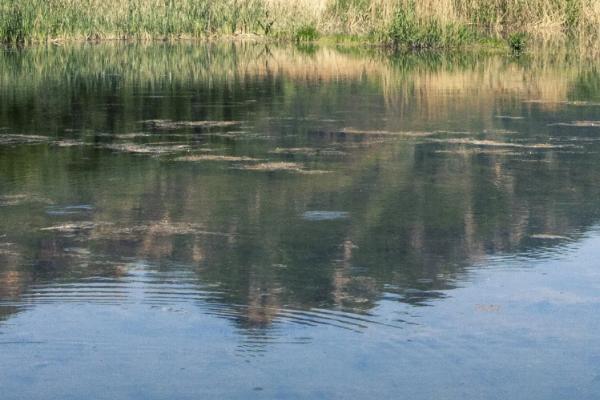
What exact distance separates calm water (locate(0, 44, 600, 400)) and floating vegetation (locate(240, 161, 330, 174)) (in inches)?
0.8

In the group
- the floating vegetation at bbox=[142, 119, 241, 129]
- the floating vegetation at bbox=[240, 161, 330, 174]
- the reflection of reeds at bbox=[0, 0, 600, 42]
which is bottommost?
the floating vegetation at bbox=[240, 161, 330, 174]

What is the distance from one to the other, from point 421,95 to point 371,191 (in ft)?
21.3

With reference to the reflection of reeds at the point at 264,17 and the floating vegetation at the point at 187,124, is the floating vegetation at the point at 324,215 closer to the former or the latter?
the floating vegetation at the point at 187,124

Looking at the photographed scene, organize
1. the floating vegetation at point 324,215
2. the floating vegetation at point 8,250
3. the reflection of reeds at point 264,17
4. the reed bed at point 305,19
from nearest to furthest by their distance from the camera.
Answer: the floating vegetation at point 8,250 → the floating vegetation at point 324,215 → the reed bed at point 305,19 → the reflection of reeds at point 264,17

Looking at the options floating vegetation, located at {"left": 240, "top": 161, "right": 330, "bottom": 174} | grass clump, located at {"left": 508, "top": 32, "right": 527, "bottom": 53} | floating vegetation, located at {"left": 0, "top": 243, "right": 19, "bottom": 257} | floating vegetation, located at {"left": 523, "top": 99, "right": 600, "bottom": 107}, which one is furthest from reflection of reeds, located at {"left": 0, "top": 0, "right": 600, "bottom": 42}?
floating vegetation, located at {"left": 0, "top": 243, "right": 19, "bottom": 257}

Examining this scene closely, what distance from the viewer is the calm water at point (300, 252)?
4.54 metres

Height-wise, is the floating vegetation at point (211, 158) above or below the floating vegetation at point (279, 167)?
above

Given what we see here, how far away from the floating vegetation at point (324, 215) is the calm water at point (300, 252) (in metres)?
0.02

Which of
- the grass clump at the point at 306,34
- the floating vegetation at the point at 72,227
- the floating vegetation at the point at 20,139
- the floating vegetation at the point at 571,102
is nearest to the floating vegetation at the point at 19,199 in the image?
the floating vegetation at the point at 72,227

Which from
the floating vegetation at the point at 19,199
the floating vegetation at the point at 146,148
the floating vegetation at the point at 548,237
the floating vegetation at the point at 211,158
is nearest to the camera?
the floating vegetation at the point at 548,237

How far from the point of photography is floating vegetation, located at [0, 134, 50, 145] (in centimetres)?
1045

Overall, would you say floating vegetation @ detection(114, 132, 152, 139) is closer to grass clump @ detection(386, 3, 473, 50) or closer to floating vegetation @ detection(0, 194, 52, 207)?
floating vegetation @ detection(0, 194, 52, 207)

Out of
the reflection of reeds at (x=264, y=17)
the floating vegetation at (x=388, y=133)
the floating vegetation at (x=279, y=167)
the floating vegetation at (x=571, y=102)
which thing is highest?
the reflection of reeds at (x=264, y=17)

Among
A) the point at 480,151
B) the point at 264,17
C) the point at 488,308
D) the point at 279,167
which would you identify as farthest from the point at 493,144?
the point at 264,17
